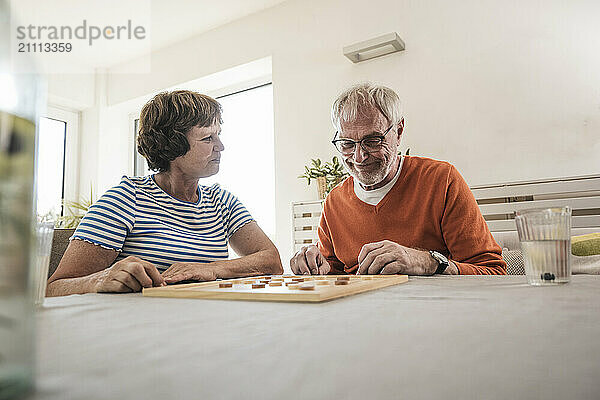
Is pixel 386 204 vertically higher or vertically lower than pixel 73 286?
higher

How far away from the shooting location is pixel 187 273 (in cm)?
91

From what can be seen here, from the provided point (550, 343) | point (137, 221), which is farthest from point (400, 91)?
point (550, 343)

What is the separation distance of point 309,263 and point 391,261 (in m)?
0.27

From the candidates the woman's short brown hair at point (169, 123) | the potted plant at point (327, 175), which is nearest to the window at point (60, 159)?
the potted plant at point (327, 175)

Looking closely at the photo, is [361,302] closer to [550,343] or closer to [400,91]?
[550,343]

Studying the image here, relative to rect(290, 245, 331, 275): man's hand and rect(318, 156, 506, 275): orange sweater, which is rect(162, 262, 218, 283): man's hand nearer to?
rect(290, 245, 331, 275): man's hand

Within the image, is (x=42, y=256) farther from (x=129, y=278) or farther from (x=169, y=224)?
(x=169, y=224)

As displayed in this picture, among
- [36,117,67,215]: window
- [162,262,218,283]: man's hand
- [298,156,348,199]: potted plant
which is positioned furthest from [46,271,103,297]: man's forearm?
[36,117,67,215]: window

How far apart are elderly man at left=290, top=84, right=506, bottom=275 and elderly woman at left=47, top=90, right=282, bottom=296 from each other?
23 cm

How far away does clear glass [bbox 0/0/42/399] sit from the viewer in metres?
0.16

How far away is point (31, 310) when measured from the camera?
0.58 ft

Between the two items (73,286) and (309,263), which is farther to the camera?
(309,263)

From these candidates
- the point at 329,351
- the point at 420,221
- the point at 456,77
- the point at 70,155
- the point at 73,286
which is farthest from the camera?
the point at 70,155

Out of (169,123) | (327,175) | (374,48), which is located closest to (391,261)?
(169,123)
